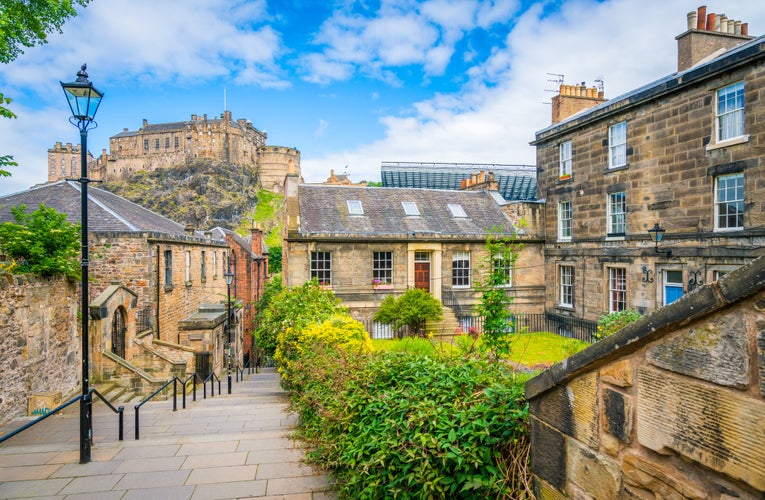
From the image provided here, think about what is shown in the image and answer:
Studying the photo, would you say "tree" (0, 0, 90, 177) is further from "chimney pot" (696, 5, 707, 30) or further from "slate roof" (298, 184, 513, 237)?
"chimney pot" (696, 5, 707, 30)

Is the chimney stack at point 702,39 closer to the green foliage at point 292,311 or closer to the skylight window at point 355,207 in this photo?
the skylight window at point 355,207

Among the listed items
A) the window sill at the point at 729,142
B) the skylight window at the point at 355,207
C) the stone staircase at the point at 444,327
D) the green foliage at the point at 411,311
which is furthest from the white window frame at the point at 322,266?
the window sill at the point at 729,142

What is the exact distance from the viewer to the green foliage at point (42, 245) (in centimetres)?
1074

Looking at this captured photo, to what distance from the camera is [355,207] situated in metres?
22.5

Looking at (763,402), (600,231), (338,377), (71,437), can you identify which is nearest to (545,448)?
(763,402)

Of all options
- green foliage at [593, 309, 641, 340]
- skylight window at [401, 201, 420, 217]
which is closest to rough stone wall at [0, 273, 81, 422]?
green foliage at [593, 309, 641, 340]

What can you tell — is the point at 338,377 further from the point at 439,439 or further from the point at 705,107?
the point at 705,107

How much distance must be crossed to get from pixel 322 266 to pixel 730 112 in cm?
1639

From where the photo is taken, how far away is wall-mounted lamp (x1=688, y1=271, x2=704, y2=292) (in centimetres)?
1438

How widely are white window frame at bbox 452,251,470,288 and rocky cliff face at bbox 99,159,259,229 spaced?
61.5m

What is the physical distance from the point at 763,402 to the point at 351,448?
3419mm

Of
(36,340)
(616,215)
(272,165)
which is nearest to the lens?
(36,340)

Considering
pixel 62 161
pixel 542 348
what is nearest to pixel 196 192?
pixel 62 161

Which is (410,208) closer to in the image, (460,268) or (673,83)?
(460,268)
